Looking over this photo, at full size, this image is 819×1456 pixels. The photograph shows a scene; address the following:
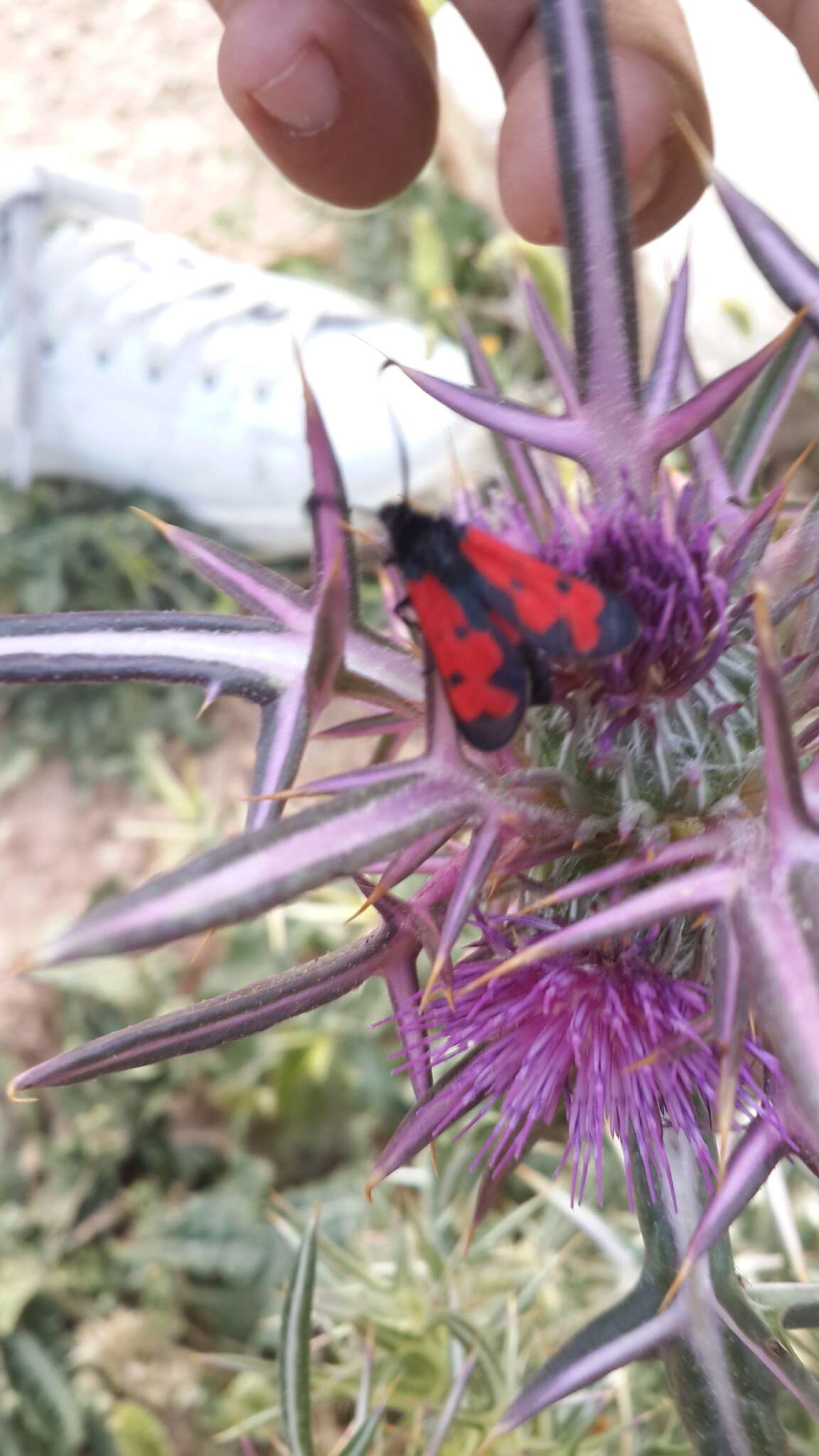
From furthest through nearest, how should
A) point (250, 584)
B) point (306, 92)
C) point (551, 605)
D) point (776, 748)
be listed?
point (306, 92) → point (250, 584) → point (551, 605) → point (776, 748)

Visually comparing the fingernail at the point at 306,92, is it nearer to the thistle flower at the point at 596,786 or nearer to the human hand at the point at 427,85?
the human hand at the point at 427,85

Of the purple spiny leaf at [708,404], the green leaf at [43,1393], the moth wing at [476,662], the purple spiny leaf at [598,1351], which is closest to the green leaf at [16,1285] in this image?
the green leaf at [43,1393]

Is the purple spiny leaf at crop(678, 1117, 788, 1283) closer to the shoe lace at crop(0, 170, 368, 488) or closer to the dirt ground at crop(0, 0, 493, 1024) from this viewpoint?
the shoe lace at crop(0, 170, 368, 488)

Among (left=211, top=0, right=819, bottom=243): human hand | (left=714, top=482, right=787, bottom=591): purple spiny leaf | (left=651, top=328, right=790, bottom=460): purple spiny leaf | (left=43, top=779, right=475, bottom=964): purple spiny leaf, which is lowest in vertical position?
(left=43, top=779, right=475, bottom=964): purple spiny leaf

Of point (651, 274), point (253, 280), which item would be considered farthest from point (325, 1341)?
point (253, 280)

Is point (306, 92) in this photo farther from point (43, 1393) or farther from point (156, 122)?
point (156, 122)

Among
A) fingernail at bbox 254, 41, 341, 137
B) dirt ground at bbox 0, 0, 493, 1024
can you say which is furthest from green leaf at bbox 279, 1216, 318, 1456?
dirt ground at bbox 0, 0, 493, 1024

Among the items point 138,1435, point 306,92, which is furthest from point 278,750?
point 138,1435

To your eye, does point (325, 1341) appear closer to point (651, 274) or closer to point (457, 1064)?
point (457, 1064)
